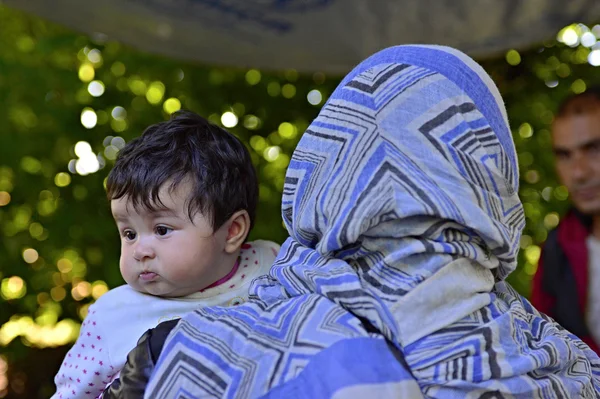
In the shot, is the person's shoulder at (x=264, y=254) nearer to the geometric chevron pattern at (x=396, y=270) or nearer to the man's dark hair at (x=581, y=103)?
the geometric chevron pattern at (x=396, y=270)

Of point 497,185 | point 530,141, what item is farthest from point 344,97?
point 530,141

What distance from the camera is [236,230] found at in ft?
5.88

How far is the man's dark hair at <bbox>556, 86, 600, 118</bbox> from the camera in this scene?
9.52ft

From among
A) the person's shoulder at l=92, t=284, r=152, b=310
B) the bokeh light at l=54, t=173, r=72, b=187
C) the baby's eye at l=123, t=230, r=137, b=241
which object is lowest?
the bokeh light at l=54, t=173, r=72, b=187

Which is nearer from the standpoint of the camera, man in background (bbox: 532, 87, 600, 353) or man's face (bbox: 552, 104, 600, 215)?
man in background (bbox: 532, 87, 600, 353)

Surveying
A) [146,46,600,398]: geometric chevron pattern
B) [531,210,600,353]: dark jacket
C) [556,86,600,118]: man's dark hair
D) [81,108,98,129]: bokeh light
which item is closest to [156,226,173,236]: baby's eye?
[146,46,600,398]: geometric chevron pattern

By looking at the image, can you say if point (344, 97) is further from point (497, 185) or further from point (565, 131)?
point (565, 131)

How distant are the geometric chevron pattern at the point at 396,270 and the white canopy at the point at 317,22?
5.40 feet

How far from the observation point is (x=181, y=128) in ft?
5.81

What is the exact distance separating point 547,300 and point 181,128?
1701 millimetres

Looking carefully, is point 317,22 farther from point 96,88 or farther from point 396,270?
point 396,270

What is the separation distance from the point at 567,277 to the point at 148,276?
1.70 meters

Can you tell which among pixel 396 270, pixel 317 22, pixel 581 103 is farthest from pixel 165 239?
pixel 581 103

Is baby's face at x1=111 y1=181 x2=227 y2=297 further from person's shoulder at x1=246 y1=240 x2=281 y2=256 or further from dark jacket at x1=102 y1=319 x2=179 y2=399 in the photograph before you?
dark jacket at x1=102 y1=319 x2=179 y2=399
